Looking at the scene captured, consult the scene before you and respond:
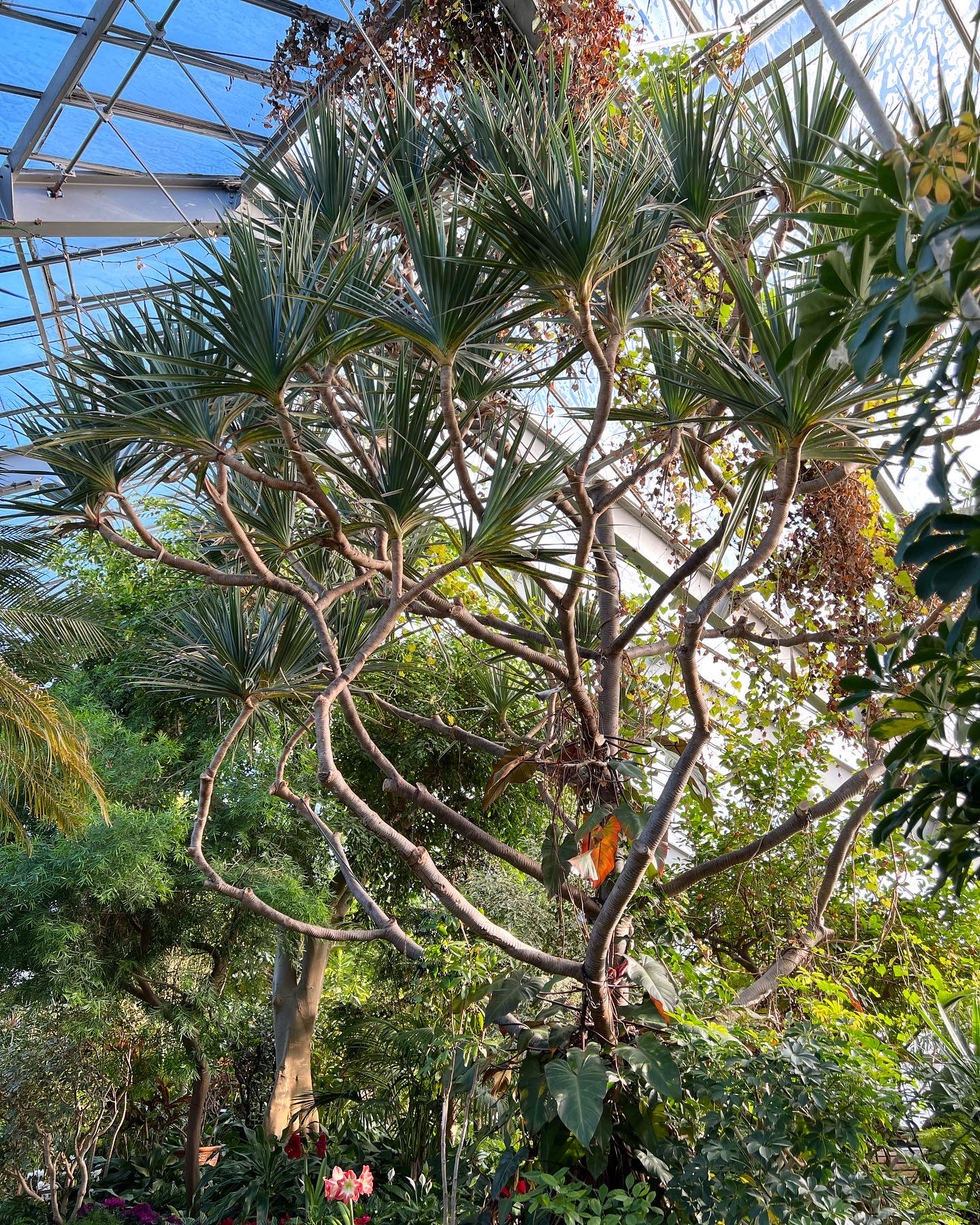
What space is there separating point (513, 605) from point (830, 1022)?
5.10ft

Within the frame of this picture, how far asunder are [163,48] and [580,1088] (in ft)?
16.8

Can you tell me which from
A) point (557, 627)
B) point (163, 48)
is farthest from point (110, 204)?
point (557, 627)

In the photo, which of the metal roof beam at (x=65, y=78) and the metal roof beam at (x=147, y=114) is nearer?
the metal roof beam at (x=65, y=78)

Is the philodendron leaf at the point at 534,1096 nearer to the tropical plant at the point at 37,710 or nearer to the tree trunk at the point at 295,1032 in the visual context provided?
the tropical plant at the point at 37,710

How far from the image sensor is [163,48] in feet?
16.4

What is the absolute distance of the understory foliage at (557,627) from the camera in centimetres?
213

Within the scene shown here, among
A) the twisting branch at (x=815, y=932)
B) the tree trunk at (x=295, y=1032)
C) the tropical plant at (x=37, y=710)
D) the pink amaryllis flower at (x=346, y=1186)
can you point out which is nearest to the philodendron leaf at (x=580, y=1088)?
the twisting branch at (x=815, y=932)

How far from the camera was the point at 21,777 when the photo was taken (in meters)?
4.14

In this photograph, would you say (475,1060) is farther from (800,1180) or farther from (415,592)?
(415,592)

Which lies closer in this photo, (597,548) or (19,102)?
(597,548)

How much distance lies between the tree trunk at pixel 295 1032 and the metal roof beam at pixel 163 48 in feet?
15.0

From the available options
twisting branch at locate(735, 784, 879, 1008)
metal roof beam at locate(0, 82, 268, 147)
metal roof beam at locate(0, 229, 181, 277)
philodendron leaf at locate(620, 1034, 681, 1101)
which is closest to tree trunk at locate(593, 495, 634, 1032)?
philodendron leaf at locate(620, 1034, 681, 1101)

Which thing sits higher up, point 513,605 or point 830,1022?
point 513,605

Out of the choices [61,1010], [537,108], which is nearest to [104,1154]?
[61,1010]
